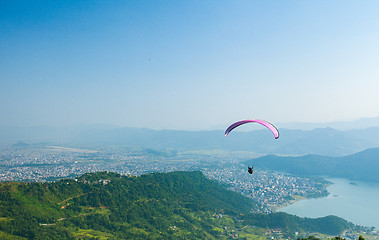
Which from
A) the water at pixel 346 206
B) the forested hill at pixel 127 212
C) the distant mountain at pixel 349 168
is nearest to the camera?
the forested hill at pixel 127 212

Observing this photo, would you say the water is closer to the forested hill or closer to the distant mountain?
the forested hill

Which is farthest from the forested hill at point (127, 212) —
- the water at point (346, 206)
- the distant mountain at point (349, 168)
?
the distant mountain at point (349, 168)

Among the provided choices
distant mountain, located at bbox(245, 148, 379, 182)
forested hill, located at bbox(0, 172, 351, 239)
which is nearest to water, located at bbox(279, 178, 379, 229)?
forested hill, located at bbox(0, 172, 351, 239)

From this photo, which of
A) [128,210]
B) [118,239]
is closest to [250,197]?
[128,210]

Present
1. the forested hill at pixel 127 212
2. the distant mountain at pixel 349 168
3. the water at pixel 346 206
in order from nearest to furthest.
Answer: the forested hill at pixel 127 212 < the water at pixel 346 206 < the distant mountain at pixel 349 168

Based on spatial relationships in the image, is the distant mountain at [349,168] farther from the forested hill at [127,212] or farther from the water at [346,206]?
the forested hill at [127,212]

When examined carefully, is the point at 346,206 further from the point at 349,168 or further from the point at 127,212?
the point at 127,212

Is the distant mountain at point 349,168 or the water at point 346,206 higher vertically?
the distant mountain at point 349,168

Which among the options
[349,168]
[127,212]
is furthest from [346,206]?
[127,212]
